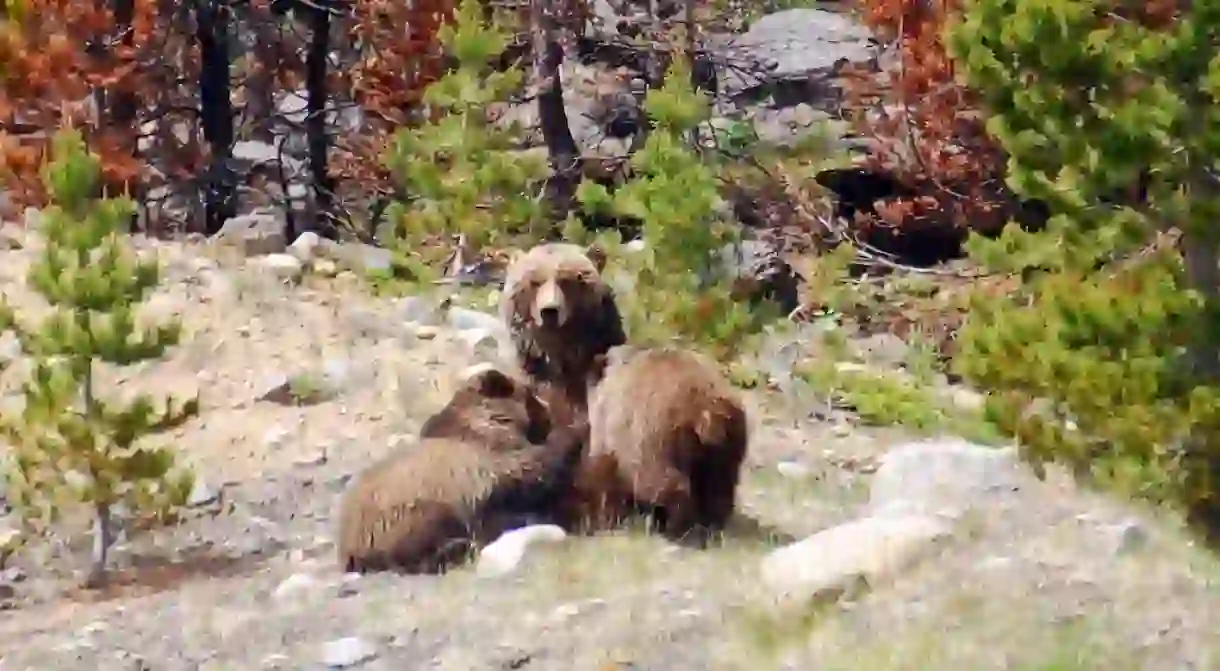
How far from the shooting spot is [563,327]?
22.9 feet

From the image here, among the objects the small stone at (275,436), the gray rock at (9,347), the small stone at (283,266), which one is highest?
the small stone at (275,436)

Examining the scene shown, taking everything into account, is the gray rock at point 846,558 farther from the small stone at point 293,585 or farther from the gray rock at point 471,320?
the gray rock at point 471,320

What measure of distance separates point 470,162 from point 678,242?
3771mm

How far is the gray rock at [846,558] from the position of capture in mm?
4957

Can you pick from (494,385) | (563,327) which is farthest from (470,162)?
(494,385)

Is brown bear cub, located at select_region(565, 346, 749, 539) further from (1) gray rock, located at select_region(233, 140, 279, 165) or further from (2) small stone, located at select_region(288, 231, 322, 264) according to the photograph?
(1) gray rock, located at select_region(233, 140, 279, 165)

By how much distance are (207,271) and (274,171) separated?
7842mm

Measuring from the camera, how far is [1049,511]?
20.3 feet

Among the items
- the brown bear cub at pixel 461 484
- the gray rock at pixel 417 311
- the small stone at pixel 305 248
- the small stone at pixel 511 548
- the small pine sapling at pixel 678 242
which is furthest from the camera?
the small stone at pixel 305 248

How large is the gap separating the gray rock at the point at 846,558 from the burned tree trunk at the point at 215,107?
538 inches

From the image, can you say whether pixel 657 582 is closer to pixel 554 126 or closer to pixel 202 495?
pixel 202 495

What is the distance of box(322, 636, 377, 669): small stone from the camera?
4918mm

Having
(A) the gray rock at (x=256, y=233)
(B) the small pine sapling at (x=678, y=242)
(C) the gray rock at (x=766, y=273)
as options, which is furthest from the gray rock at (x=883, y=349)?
(A) the gray rock at (x=256, y=233)

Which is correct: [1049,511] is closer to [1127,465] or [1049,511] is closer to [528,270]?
[1127,465]
